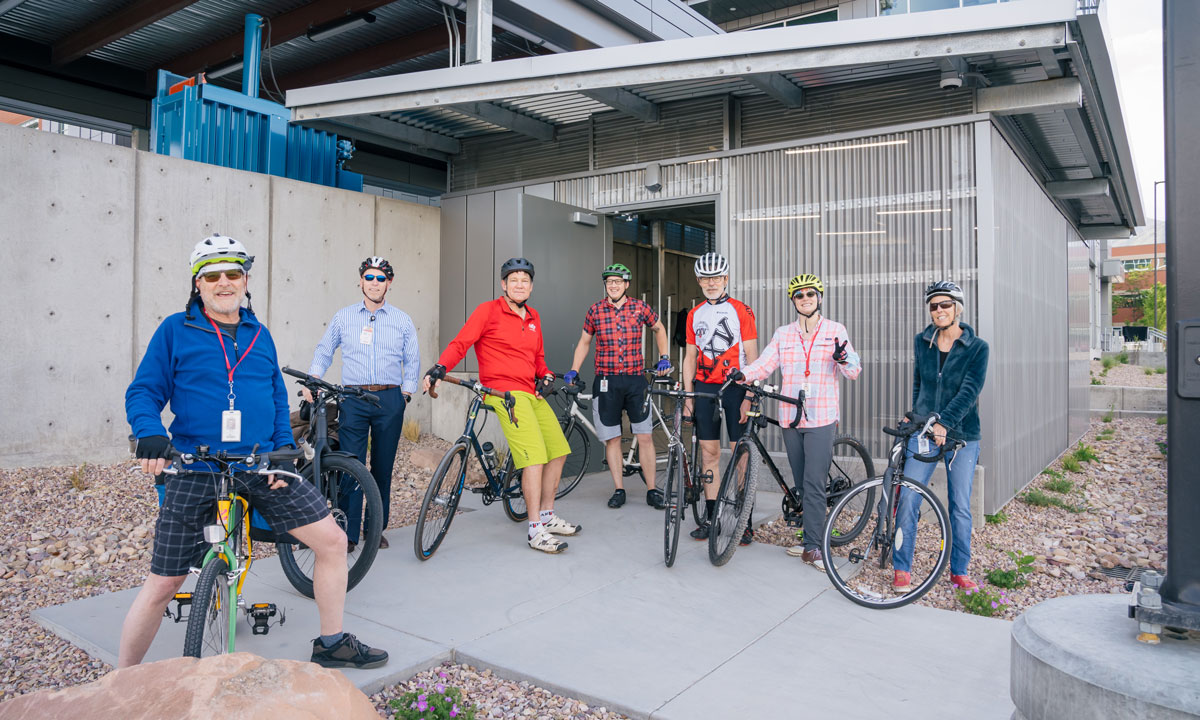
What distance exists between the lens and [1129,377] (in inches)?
840

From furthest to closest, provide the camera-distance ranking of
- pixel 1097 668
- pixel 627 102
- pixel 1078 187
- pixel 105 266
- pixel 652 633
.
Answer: pixel 1078 187
pixel 627 102
pixel 105 266
pixel 652 633
pixel 1097 668

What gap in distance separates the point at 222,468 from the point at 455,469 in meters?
2.12

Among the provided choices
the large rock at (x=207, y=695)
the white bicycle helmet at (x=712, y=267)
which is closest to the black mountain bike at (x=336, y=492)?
the large rock at (x=207, y=695)

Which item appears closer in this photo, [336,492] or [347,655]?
[347,655]

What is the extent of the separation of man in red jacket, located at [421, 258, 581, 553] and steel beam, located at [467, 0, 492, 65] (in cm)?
287

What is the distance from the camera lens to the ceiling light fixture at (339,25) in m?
9.02

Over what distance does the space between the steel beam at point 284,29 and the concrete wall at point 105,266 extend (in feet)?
8.43

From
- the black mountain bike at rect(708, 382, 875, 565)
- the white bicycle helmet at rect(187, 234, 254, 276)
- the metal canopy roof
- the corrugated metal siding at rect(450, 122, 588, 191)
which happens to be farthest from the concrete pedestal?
the corrugated metal siding at rect(450, 122, 588, 191)

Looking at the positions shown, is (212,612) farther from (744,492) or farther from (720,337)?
(720,337)

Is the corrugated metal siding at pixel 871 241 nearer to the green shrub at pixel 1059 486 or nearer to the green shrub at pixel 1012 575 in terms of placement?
the green shrub at pixel 1012 575

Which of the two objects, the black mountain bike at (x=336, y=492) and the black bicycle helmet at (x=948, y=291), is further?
the black bicycle helmet at (x=948, y=291)

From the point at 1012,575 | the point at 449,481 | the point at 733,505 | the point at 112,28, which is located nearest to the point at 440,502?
the point at 449,481

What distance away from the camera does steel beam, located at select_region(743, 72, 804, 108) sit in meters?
6.15

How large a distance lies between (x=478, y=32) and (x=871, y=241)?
378 cm
